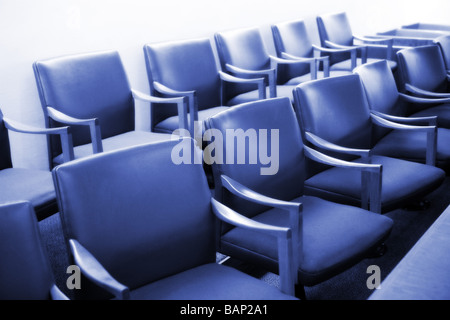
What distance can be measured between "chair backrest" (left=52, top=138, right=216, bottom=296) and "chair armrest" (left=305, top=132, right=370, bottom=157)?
2.28ft

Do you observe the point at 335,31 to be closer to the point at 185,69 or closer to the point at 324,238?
the point at 185,69

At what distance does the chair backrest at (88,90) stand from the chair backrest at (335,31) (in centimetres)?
213

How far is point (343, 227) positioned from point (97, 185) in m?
0.79

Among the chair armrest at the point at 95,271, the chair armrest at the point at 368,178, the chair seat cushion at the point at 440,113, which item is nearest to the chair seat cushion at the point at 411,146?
the chair seat cushion at the point at 440,113

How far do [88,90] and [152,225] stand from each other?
1266 millimetres

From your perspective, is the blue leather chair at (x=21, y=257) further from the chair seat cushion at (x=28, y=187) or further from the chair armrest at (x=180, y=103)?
the chair armrest at (x=180, y=103)

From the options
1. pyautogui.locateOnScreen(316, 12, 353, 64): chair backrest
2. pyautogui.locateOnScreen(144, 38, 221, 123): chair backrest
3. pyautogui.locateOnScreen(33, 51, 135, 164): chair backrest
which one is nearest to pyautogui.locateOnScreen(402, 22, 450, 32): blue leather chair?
pyautogui.locateOnScreen(316, 12, 353, 64): chair backrest

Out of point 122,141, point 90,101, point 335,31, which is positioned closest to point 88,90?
point 90,101

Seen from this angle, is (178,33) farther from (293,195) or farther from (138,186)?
(138,186)

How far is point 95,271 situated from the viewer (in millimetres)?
1088

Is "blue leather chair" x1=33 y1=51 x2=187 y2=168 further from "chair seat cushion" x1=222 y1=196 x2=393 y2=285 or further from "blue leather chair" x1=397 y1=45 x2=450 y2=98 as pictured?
"blue leather chair" x1=397 y1=45 x2=450 y2=98

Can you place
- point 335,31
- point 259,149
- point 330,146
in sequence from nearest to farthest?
point 259,149 < point 330,146 < point 335,31

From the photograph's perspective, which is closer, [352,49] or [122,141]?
[122,141]

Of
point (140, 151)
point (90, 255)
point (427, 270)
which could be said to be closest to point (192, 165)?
point (140, 151)
